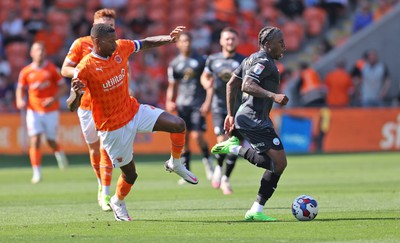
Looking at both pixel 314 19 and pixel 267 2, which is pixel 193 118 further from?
pixel 267 2

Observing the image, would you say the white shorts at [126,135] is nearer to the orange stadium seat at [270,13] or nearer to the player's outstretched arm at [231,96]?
the player's outstretched arm at [231,96]

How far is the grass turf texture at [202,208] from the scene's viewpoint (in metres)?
10.3

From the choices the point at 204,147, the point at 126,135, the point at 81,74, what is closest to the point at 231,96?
the point at 126,135

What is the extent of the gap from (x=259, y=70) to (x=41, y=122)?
900 centimetres

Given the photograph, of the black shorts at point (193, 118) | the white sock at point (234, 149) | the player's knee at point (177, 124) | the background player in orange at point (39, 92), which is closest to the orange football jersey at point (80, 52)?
the player's knee at point (177, 124)

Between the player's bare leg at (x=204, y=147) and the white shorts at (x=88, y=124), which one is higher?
the white shorts at (x=88, y=124)

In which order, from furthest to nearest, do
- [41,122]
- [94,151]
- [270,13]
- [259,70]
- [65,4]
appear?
[270,13] < [65,4] < [41,122] < [94,151] < [259,70]

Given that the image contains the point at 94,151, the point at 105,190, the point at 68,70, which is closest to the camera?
the point at 68,70

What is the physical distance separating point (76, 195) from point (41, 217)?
3.55m

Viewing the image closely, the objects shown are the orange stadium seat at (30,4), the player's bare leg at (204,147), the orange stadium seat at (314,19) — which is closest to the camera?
the player's bare leg at (204,147)

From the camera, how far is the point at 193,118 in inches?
730

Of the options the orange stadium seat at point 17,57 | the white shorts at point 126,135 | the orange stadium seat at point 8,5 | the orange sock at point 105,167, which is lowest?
the orange stadium seat at point 17,57

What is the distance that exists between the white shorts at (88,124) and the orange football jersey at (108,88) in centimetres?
192

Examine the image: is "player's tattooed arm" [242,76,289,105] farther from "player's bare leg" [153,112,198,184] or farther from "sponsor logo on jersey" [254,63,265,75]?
"player's bare leg" [153,112,198,184]
